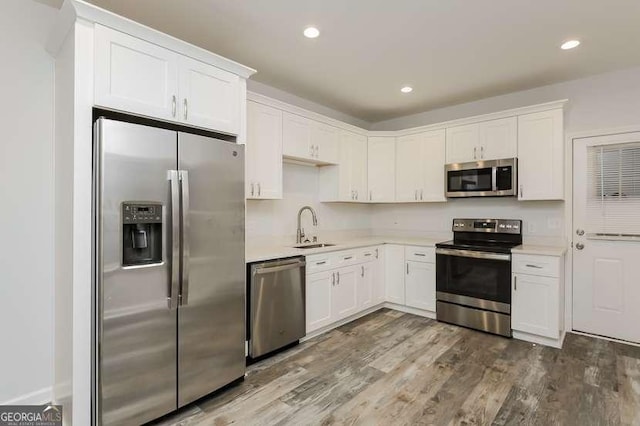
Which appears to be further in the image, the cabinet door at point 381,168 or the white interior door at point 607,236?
the cabinet door at point 381,168

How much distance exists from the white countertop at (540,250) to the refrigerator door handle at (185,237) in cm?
308

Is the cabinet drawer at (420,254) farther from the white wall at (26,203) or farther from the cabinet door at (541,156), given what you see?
the white wall at (26,203)

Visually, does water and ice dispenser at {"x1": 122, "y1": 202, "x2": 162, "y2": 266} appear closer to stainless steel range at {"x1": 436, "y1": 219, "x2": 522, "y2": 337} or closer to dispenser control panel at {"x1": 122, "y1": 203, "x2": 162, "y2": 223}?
dispenser control panel at {"x1": 122, "y1": 203, "x2": 162, "y2": 223}

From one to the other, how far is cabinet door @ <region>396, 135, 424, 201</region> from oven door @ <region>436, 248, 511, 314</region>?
0.99 m

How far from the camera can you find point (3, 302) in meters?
2.09

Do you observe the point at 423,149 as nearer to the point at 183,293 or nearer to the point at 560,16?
the point at 560,16

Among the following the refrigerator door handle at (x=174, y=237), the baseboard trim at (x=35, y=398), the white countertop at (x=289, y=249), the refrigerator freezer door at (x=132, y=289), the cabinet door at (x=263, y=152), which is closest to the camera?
the refrigerator freezer door at (x=132, y=289)

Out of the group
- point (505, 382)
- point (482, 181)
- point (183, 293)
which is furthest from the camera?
point (482, 181)

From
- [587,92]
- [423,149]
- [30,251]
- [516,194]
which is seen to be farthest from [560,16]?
[30,251]

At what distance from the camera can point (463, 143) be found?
13.1 ft

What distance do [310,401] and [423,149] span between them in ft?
10.9

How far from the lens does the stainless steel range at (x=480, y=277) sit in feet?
11.1

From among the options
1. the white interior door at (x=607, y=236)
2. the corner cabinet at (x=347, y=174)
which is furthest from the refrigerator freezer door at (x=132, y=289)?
the white interior door at (x=607, y=236)

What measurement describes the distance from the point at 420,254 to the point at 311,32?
274 centimetres
